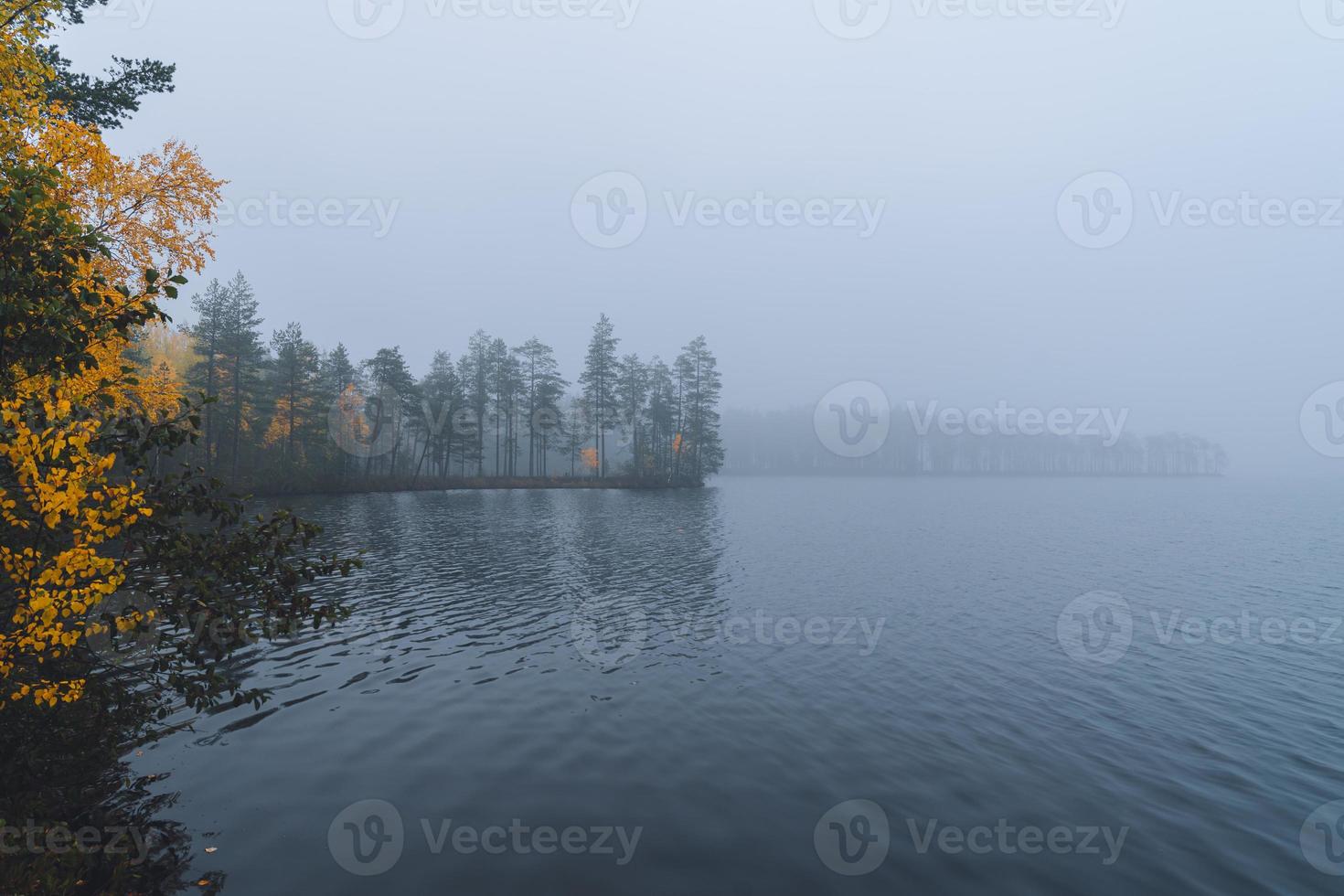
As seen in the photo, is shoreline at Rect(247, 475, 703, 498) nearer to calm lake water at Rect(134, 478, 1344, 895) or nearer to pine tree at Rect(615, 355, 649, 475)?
pine tree at Rect(615, 355, 649, 475)

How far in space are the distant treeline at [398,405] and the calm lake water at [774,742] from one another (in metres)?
45.6

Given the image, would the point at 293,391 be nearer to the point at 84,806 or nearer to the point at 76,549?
the point at 84,806

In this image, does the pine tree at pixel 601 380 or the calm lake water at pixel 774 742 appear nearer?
the calm lake water at pixel 774 742

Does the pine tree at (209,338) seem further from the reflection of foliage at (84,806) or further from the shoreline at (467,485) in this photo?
the reflection of foliage at (84,806)

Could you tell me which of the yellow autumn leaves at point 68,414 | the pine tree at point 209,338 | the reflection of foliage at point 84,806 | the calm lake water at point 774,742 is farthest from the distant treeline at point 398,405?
the reflection of foliage at point 84,806

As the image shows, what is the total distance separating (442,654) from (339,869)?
Answer: 26.9 ft

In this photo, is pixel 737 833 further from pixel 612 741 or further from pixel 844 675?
pixel 844 675

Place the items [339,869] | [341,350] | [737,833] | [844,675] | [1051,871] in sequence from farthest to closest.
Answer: [341,350]
[844,675]
[737,833]
[1051,871]
[339,869]

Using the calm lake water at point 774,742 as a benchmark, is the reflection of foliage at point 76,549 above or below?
above

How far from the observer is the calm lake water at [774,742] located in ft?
26.2

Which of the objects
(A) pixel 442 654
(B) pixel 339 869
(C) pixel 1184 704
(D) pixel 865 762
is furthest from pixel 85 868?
(C) pixel 1184 704

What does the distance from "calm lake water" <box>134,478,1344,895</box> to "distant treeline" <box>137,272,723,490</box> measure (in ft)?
150

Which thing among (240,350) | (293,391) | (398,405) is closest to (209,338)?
(240,350)

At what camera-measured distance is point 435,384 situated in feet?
274
